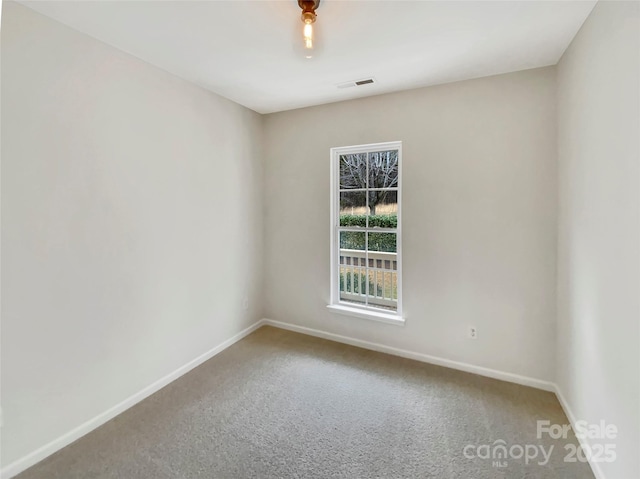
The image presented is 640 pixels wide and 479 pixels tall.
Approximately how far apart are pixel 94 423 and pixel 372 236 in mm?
2712

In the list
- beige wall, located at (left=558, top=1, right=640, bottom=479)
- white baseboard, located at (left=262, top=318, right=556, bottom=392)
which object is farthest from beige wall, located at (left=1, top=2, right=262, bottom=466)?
beige wall, located at (left=558, top=1, right=640, bottom=479)

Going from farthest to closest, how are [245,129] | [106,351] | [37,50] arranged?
[245,129], [106,351], [37,50]

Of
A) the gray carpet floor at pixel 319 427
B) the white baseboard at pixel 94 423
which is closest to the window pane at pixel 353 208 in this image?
the gray carpet floor at pixel 319 427

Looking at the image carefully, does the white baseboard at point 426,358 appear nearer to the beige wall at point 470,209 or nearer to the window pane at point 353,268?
the beige wall at point 470,209

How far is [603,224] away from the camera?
1.67m

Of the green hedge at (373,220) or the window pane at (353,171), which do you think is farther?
the window pane at (353,171)

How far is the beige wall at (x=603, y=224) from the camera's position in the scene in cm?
141

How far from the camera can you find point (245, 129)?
3430 mm

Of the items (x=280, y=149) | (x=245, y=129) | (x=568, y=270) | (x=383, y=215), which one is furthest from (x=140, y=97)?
(x=568, y=270)

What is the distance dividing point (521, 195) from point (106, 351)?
132 inches

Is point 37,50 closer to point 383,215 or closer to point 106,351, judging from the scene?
point 106,351

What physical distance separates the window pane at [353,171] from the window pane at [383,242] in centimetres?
55

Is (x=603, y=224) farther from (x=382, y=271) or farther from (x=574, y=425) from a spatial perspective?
(x=382, y=271)

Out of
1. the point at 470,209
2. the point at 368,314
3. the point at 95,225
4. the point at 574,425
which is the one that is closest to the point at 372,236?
the point at 368,314
